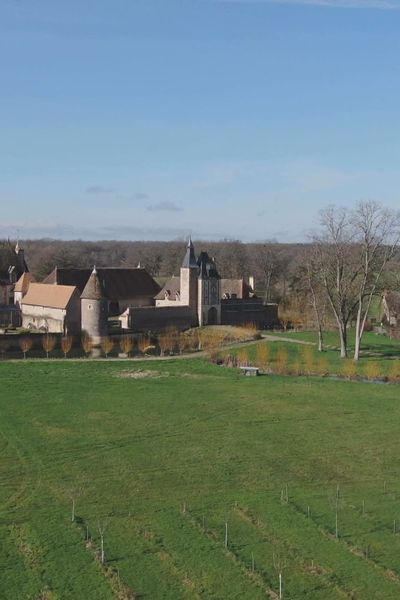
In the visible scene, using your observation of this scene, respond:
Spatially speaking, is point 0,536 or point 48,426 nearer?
point 0,536

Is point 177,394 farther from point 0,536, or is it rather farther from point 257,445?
point 0,536

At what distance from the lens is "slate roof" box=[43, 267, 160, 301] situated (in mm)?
54750

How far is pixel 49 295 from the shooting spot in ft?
162

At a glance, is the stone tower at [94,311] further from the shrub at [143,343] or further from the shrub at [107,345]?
the shrub at [143,343]

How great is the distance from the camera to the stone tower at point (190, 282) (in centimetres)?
5283

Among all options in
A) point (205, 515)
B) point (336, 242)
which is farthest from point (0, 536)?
point (336, 242)

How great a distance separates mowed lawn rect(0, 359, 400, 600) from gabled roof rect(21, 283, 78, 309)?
17.3 metres

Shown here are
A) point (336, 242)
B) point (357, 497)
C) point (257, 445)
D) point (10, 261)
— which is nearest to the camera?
point (357, 497)

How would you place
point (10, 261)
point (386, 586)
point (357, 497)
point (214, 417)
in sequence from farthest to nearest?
point (10, 261), point (214, 417), point (357, 497), point (386, 586)

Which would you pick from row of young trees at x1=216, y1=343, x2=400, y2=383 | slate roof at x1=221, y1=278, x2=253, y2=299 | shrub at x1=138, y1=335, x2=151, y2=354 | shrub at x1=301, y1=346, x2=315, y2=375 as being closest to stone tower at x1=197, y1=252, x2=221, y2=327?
slate roof at x1=221, y1=278, x2=253, y2=299

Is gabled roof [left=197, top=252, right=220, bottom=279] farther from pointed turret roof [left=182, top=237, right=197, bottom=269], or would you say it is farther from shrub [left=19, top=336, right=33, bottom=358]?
shrub [left=19, top=336, right=33, bottom=358]

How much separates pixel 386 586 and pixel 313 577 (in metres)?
1.29

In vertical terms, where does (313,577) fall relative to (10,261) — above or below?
below

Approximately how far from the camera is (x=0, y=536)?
Result: 15.1m
